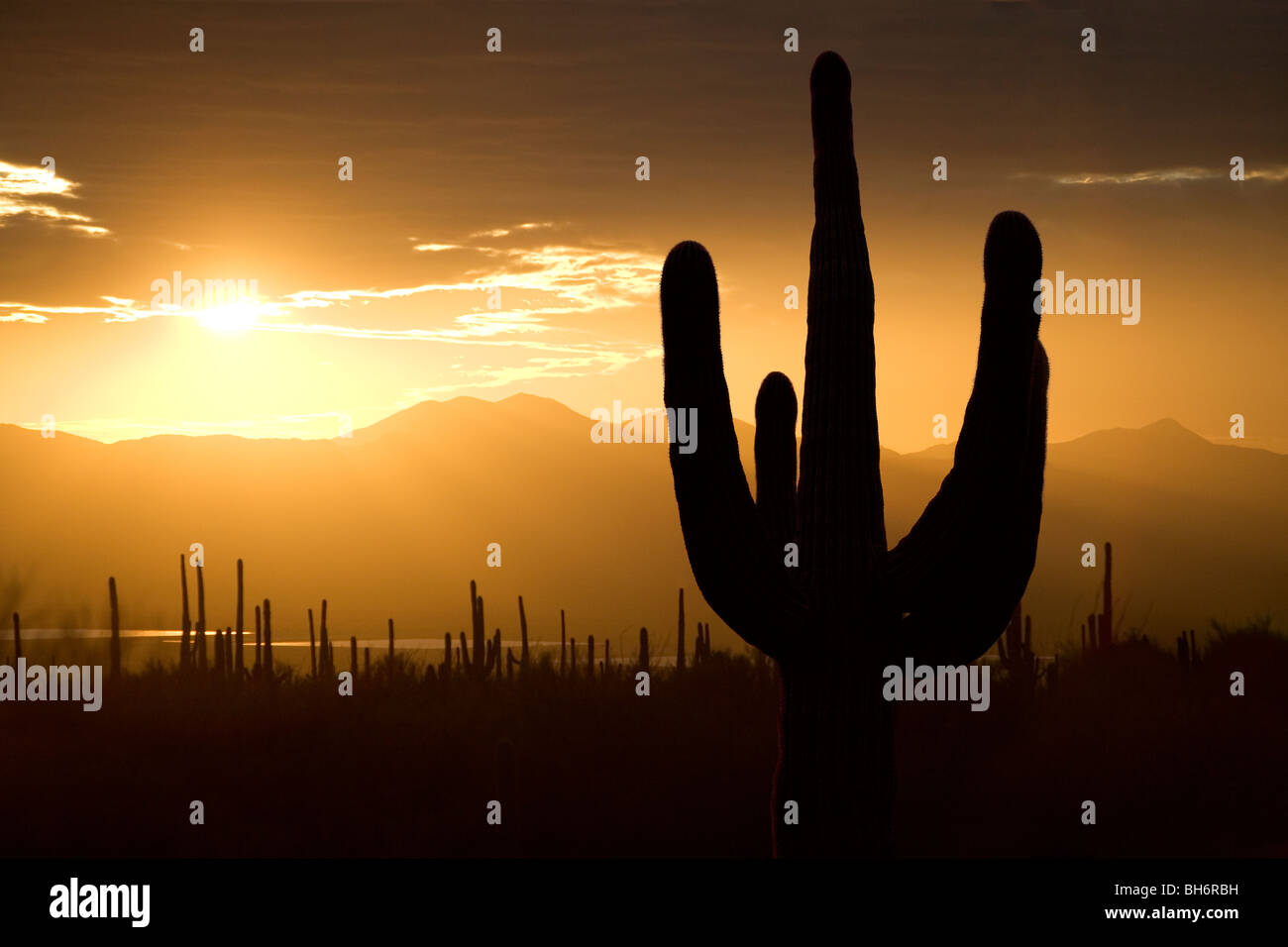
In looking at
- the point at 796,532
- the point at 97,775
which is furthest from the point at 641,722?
the point at 796,532

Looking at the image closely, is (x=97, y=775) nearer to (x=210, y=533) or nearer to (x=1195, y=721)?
(x=1195, y=721)

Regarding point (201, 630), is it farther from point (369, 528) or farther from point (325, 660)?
point (369, 528)

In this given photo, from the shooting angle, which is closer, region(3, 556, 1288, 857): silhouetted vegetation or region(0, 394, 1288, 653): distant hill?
region(3, 556, 1288, 857): silhouetted vegetation

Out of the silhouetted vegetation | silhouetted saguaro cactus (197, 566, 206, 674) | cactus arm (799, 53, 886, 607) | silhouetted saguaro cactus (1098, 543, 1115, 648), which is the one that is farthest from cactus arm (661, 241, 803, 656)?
silhouetted saguaro cactus (197, 566, 206, 674)

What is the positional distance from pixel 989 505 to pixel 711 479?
1589mm

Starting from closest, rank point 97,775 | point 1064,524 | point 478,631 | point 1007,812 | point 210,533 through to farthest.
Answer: point 1007,812 < point 97,775 < point 478,631 < point 1064,524 < point 210,533

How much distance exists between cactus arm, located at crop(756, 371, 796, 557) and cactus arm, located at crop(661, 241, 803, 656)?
105 cm

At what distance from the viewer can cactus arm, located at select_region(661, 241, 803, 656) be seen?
6.56 m

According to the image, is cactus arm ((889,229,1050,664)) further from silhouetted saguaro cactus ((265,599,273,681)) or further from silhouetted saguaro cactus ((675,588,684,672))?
silhouetted saguaro cactus ((265,599,273,681))

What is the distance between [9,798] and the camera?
13539mm

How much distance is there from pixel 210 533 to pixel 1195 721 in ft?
243

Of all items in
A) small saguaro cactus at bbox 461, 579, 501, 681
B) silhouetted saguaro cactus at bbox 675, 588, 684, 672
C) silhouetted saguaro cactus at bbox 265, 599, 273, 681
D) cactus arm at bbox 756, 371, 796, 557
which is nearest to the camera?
cactus arm at bbox 756, 371, 796, 557

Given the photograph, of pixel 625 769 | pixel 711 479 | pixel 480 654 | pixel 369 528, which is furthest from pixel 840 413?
pixel 369 528

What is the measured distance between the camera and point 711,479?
660 cm
